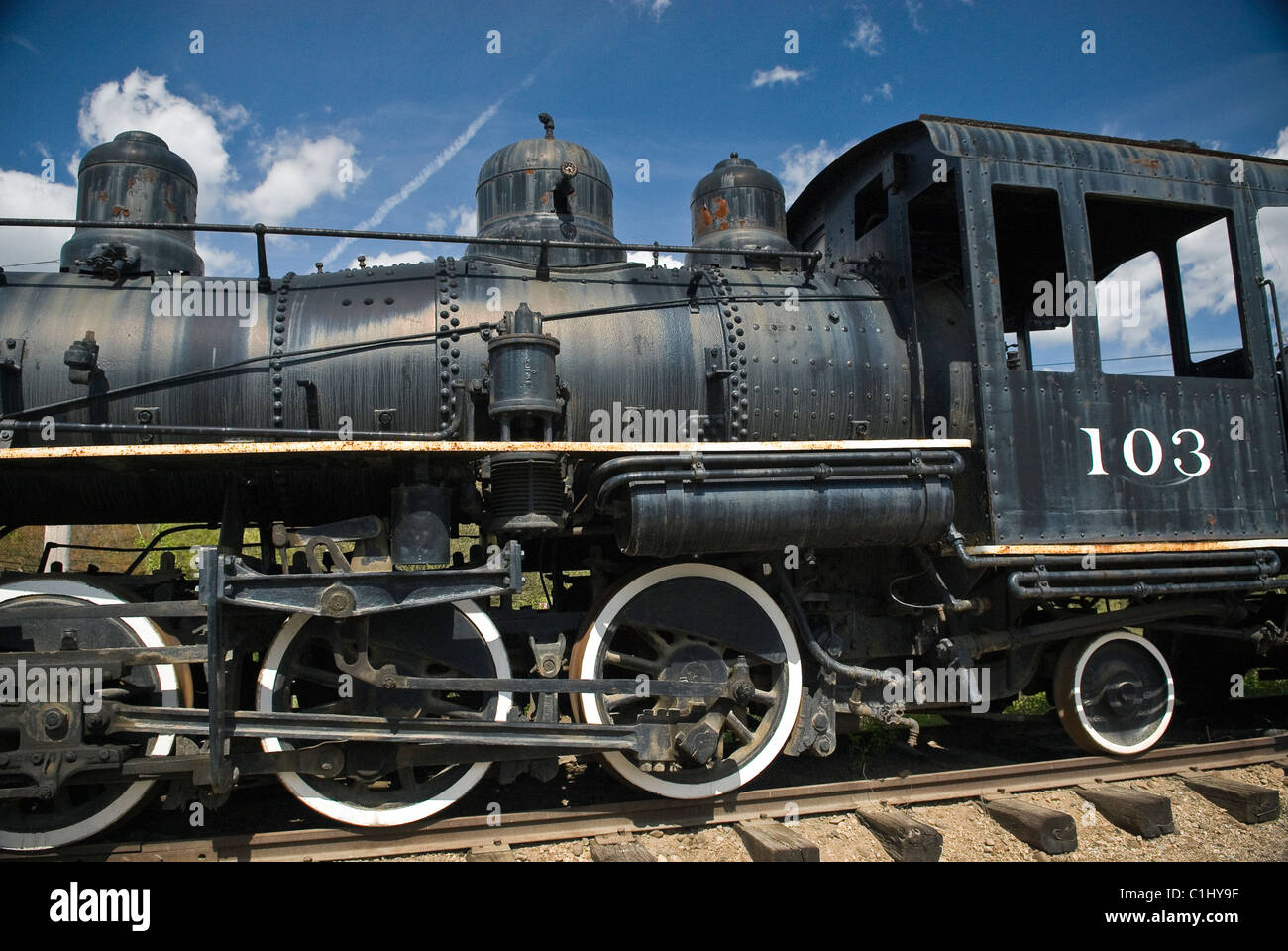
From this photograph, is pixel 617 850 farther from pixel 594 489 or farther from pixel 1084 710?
pixel 1084 710

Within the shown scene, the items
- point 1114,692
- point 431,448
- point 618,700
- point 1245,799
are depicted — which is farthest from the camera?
point 1114,692

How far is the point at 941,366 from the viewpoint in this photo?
476cm

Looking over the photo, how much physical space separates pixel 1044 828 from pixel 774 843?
1360mm

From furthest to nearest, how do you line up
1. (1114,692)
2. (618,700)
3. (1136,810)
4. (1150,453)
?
(1114,692) → (1150,453) → (1136,810) → (618,700)

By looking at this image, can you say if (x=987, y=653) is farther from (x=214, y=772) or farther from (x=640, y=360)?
(x=214, y=772)

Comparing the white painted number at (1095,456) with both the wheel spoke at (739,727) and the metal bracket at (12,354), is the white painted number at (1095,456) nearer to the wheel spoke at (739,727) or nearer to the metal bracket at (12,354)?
the wheel spoke at (739,727)

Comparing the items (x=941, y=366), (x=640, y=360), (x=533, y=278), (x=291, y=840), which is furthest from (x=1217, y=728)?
(x=291, y=840)

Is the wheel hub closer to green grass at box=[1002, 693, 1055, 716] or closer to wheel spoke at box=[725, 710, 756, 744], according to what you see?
wheel spoke at box=[725, 710, 756, 744]

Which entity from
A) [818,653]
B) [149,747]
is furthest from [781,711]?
[149,747]

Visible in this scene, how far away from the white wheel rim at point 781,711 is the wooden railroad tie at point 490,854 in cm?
63

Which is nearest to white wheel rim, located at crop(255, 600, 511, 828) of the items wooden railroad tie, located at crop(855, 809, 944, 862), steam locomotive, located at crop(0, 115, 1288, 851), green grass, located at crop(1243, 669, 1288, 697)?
steam locomotive, located at crop(0, 115, 1288, 851)

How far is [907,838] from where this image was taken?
13.1ft

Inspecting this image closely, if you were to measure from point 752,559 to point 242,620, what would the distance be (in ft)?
8.23

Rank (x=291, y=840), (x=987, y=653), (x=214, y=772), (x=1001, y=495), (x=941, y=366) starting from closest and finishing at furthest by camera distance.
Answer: (x=214, y=772), (x=291, y=840), (x=1001, y=495), (x=941, y=366), (x=987, y=653)
